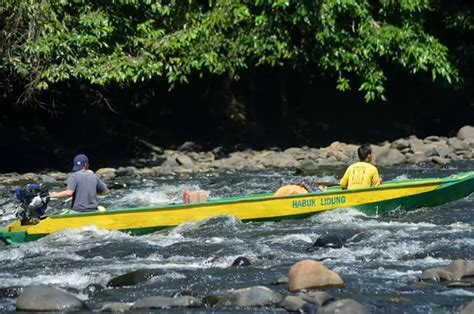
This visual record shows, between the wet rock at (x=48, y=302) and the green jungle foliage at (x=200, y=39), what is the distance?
11451 millimetres

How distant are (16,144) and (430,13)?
9.71 metres

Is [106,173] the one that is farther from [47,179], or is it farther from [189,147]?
[189,147]

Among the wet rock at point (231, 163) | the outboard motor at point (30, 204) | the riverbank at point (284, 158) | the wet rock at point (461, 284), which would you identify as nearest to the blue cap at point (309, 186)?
the outboard motor at point (30, 204)

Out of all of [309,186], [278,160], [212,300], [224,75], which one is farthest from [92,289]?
[224,75]

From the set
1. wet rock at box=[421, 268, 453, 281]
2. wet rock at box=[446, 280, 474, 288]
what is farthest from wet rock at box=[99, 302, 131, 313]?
wet rock at box=[446, 280, 474, 288]

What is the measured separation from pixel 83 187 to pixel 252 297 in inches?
202

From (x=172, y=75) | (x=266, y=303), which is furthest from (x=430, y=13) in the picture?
(x=266, y=303)

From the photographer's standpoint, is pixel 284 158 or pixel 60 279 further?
pixel 284 158

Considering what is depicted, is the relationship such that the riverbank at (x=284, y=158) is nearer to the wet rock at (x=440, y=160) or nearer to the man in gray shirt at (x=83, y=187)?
the wet rock at (x=440, y=160)

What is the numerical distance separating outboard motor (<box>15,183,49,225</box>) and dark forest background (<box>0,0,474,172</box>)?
7075mm

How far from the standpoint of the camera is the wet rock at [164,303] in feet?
33.6

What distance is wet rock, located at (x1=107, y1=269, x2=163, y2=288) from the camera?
11.3m

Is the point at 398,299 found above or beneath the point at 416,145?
beneath

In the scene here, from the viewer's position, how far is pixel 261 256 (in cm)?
1255
